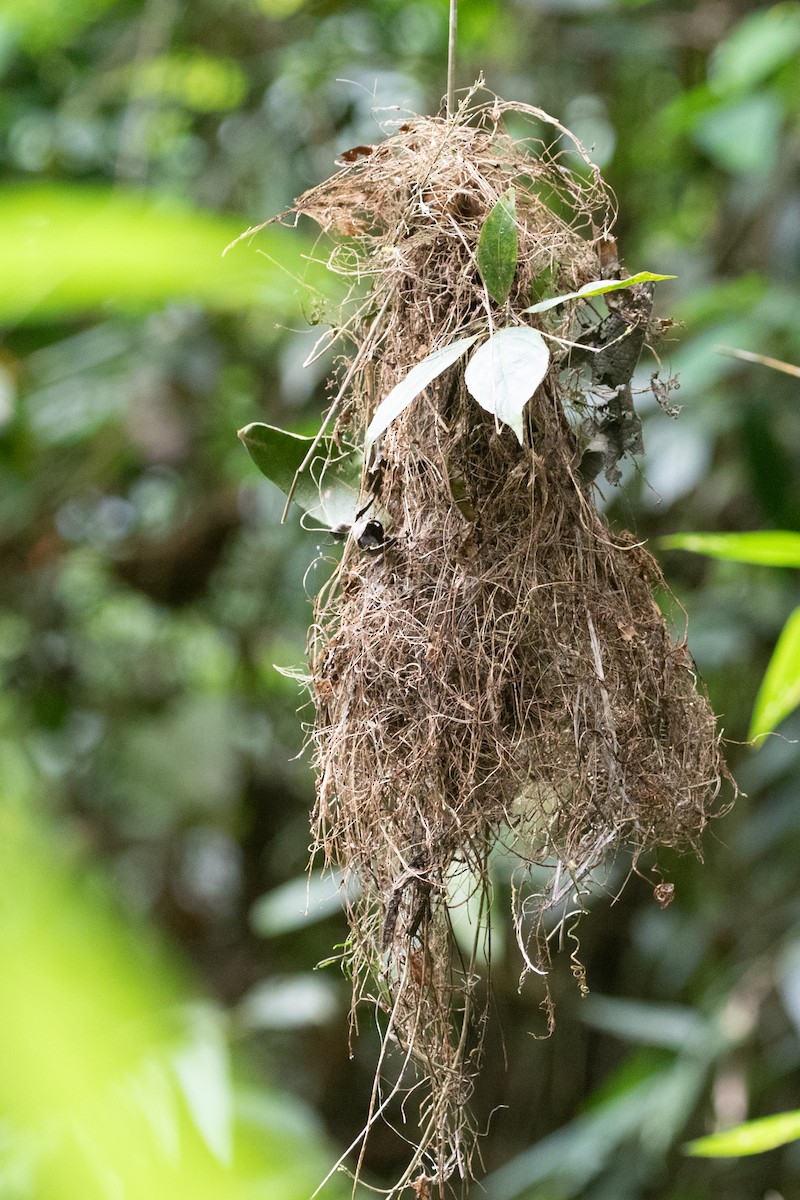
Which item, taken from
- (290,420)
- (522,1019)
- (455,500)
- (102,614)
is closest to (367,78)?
(290,420)

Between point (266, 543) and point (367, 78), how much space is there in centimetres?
74

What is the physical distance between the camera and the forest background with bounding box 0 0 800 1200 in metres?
1.47

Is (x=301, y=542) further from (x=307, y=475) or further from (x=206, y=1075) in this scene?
(x=307, y=475)

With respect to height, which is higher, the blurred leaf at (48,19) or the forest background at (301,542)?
the blurred leaf at (48,19)

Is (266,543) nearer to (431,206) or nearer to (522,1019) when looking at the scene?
(522,1019)

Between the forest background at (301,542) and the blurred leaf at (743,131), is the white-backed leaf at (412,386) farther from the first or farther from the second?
the blurred leaf at (743,131)

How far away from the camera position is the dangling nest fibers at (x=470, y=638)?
2.27 feet

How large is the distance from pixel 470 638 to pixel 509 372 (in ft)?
0.60

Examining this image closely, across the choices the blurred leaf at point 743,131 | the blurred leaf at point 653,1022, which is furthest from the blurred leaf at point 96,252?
the blurred leaf at point 653,1022

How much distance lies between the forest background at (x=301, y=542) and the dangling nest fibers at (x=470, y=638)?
1.40ft

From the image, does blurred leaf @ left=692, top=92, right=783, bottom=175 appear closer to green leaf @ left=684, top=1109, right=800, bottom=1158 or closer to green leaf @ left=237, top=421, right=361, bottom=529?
green leaf @ left=237, top=421, right=361, bottom=529

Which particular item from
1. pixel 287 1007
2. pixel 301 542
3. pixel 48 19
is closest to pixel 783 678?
pixel 287 1007

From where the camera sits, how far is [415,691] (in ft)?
2.35

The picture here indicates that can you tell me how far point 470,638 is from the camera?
70cm
